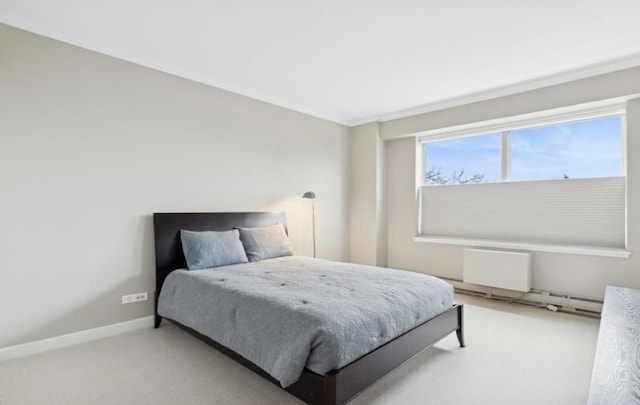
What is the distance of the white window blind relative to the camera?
11.8 feet

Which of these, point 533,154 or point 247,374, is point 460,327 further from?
point 533,154

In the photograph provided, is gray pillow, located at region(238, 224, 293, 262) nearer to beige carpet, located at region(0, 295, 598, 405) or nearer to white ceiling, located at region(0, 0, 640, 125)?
beige carpet, located at region(0, 295, 598, 405)

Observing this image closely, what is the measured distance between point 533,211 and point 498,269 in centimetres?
83

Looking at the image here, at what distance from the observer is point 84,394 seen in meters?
2.08

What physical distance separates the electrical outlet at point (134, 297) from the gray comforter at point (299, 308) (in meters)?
0.24

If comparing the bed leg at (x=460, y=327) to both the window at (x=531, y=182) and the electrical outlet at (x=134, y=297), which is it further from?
the electrical outlet at (x=134, y=297)

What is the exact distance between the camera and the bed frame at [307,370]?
5.61 feet

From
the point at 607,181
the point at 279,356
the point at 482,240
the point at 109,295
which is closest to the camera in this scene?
the point at 279,356

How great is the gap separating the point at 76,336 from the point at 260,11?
10.1 ft

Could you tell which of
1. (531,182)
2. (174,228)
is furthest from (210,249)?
(531,182)

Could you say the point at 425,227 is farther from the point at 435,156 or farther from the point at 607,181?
the point at 607,181

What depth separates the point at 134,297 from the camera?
3.18m

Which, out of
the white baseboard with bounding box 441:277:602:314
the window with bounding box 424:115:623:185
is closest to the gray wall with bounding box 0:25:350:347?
the window with bounding box 424:115:623:185

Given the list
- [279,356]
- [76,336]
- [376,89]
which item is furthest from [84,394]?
[376,89]
